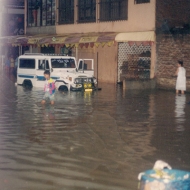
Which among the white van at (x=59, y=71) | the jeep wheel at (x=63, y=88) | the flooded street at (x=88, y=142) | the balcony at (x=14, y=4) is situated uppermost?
the balcony at (x=14, y=4)

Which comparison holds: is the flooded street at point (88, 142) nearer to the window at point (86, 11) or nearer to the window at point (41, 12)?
the window at point (86, 11)

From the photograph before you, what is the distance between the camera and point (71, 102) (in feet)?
59.6

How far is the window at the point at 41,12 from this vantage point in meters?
36.2

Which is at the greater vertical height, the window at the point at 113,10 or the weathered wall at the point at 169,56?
the window at the point at 113,10

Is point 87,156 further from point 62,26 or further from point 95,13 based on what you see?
point 62,26

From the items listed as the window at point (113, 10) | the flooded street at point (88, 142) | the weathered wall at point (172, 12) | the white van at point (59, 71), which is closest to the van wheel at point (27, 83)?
the white van at point (59, 71)

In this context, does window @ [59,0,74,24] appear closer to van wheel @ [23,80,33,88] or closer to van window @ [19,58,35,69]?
van window @ [19,58,35,69]

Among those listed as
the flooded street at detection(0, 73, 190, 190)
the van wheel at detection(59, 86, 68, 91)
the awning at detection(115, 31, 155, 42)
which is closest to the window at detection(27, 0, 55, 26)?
the awning at detection(115, 31, 155, 42)

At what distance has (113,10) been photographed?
29625 mm

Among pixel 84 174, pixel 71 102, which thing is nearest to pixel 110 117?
pixel 71 102

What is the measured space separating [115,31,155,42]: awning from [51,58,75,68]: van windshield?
4194 millimetres

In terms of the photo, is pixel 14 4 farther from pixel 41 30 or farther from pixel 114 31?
pixel 114 31

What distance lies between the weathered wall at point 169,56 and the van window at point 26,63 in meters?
6.24

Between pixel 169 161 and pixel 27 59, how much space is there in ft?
56.9
